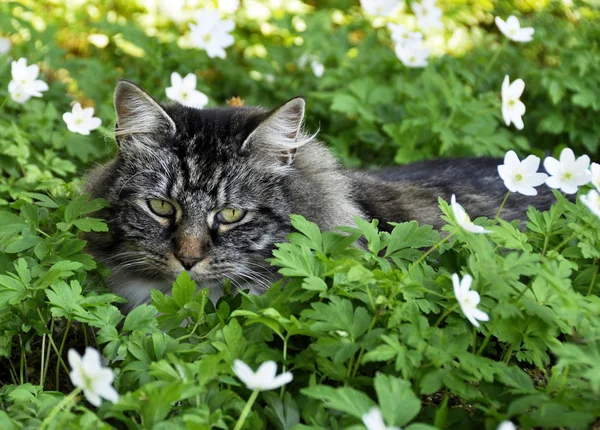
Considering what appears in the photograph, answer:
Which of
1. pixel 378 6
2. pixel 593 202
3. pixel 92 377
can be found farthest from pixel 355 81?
pixel 92 377

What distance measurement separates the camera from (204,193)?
2756 millimetres

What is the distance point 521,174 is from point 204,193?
1099 millimetres

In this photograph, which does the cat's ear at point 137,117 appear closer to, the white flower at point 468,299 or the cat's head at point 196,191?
the cat's head at point 196,191

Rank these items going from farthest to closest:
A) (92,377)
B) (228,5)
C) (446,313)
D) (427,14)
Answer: (228,5) → (427,14) → (446,313) → (92,377)

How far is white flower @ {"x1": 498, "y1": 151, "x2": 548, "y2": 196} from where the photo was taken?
248cm

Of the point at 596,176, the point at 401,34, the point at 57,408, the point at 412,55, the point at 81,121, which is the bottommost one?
the point at 412,55

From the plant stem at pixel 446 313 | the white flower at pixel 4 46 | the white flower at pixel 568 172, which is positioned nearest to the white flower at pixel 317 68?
the white flower at pixel 4 46

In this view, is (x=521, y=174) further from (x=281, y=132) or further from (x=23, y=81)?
(x=23, y=81)

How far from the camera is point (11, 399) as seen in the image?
7.01 ft

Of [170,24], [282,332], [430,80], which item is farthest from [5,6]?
[282,332]

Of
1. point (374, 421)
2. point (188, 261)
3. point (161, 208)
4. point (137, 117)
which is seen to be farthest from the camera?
point (137, 117)

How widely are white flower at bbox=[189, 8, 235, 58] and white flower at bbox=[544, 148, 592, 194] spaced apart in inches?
94.8

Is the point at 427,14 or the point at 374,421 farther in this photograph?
the point at 427,14

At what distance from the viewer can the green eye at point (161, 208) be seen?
9.14 feet
